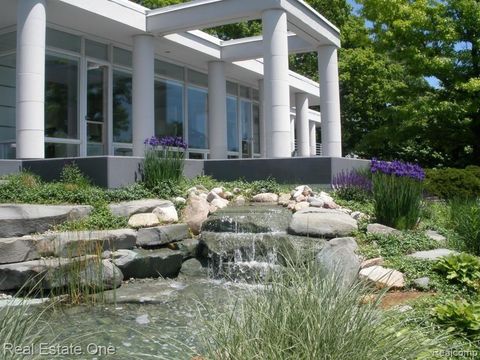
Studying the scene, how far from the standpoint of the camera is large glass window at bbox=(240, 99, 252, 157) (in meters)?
21.2

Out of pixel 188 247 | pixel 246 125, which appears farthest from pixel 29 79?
pixel 246 125

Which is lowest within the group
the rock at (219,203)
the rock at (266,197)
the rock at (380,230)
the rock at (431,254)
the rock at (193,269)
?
the rock at (193,269)

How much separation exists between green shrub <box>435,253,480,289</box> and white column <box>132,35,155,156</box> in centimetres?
924

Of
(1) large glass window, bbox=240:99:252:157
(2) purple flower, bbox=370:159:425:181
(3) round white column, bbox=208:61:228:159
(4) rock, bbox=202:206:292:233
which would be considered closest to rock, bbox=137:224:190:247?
Answer: (4) rock, bbox=202:206:292:233

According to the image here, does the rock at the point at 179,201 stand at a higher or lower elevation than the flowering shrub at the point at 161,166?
lower

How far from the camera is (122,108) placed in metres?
14.9

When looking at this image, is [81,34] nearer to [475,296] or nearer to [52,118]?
[52,118]

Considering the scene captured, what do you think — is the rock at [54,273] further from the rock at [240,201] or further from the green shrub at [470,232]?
the green shrub at [470,232]

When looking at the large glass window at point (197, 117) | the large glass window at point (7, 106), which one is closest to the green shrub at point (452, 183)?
the large glass window at point (197, 117)

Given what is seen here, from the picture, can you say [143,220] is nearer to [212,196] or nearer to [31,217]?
[31,217]

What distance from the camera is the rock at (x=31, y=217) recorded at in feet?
22.9

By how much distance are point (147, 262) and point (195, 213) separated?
5.60 ft

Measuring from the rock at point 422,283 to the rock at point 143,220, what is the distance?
4275 mm

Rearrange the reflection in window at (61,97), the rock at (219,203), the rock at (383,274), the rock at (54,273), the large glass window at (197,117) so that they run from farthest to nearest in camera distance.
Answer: the large glass window at (197,117), the reflection in window at (61,97), the rock at (219,203), the rock at (54,273), the rock at (383,274)
